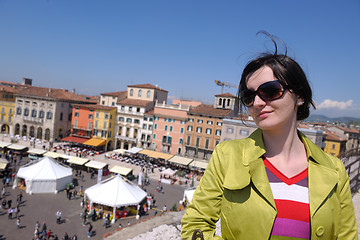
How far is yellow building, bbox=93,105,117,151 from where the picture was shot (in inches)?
1804

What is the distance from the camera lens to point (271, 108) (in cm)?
186

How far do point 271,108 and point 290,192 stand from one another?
0.60m

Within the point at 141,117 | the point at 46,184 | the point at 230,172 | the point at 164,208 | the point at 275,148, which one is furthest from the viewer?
the point at 141,117

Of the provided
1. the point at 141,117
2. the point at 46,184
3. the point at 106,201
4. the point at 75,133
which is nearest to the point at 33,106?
the point at 75,133

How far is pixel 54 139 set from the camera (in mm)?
48000

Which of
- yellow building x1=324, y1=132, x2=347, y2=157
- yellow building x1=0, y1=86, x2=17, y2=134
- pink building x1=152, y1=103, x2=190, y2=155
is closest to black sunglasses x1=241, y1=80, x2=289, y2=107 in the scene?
pink building x1=152, y1=103, x2=190, y2=155

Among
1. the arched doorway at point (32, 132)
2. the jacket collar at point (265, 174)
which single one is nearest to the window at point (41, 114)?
the arched doorway at point (32, 132)

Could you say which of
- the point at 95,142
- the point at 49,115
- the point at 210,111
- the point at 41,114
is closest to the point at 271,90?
the point at 210,111

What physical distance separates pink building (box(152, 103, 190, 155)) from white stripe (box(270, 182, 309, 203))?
40.8 m

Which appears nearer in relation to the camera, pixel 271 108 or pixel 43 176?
pixel 271 108

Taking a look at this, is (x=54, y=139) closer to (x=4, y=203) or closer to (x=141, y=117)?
(x=141, y=117)

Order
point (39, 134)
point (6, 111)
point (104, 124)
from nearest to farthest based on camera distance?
point (104, 124), point (39, 134), point (6, 111)

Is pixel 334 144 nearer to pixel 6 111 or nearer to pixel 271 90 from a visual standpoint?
pixel 271 90

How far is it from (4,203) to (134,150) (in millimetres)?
21252
